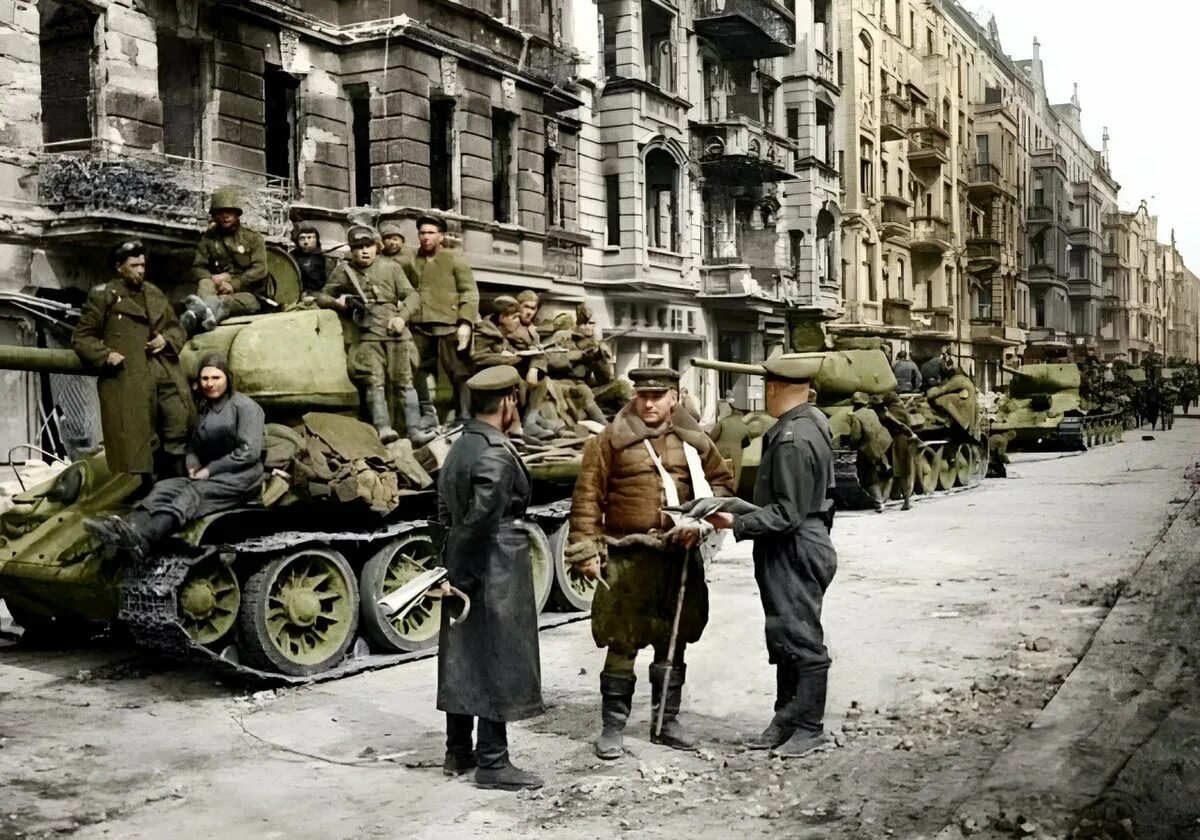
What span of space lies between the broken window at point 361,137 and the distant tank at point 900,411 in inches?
223

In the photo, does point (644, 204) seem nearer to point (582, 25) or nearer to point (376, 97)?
point (582, 25)

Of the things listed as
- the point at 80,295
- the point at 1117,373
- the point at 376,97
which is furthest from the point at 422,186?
the point at 1117,373

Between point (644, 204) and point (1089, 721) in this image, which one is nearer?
point (1089, 721)

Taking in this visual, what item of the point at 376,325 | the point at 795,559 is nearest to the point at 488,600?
the point at 795,559

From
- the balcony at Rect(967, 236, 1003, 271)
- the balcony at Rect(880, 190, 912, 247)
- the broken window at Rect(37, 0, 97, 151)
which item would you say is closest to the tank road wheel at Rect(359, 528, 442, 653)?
the broken window at Rect(37, 0, 97, 151)

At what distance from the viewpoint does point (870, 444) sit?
16.1 meters

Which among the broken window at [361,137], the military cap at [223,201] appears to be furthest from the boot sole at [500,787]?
the broken window at [361,137]

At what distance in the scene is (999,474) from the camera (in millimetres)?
21672

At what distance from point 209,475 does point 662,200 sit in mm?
19039

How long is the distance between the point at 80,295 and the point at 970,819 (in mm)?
12338

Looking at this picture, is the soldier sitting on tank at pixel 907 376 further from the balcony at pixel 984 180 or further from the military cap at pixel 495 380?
the balcony at pixel 984 180

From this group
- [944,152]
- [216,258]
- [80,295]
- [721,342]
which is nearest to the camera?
[216,258]

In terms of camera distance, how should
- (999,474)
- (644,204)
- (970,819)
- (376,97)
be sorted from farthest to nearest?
(644,204)
(999,474)
(376,97)
(970,819)

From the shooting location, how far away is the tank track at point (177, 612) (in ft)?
22.9
